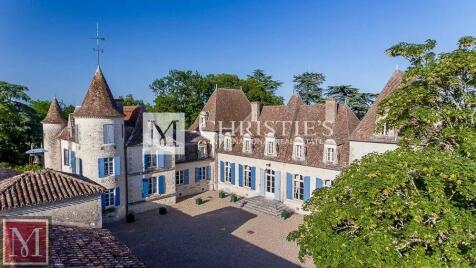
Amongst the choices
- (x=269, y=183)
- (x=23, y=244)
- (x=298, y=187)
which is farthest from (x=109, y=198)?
(x=23, y=244)

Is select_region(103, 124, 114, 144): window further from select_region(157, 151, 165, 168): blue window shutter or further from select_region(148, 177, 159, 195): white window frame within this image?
select_region(148, 177, 159, 195): white window frame

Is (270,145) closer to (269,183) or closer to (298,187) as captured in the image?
(269,183)

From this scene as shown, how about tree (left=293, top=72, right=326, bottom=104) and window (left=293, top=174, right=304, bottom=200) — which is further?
tree (left=293, top=72, right=326, bottom=104)

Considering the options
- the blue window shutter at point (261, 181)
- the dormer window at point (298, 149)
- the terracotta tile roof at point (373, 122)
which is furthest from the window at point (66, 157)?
the terracotta tile roof at point (373, 122)

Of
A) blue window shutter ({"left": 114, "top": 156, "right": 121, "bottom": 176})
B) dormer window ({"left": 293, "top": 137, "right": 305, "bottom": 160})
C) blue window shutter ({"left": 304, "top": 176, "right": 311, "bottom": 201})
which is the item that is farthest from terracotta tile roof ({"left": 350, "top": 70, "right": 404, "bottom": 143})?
blue window shutter ({"left": 114, "top": 156, "right": 121, "bottom": 176})

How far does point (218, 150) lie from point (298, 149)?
8.73 meters

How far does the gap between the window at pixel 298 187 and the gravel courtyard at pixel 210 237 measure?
1.58m

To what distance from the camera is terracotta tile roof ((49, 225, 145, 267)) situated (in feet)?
27.8

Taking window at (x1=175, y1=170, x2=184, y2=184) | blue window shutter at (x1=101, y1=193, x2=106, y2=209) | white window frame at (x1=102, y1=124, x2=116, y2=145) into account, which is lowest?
blue window shutter at (x1=101, y1=193, x2=106, y2=209)

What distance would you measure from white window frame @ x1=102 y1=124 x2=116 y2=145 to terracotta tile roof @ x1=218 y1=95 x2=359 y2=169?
1074 centimetres

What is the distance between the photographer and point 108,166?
21312 millimetres

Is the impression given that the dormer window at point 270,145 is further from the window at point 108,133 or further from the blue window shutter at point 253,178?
the window at point 108,133

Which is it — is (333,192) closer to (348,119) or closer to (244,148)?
(348,119)

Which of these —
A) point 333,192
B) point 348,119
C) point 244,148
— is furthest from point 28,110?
point 333,192
